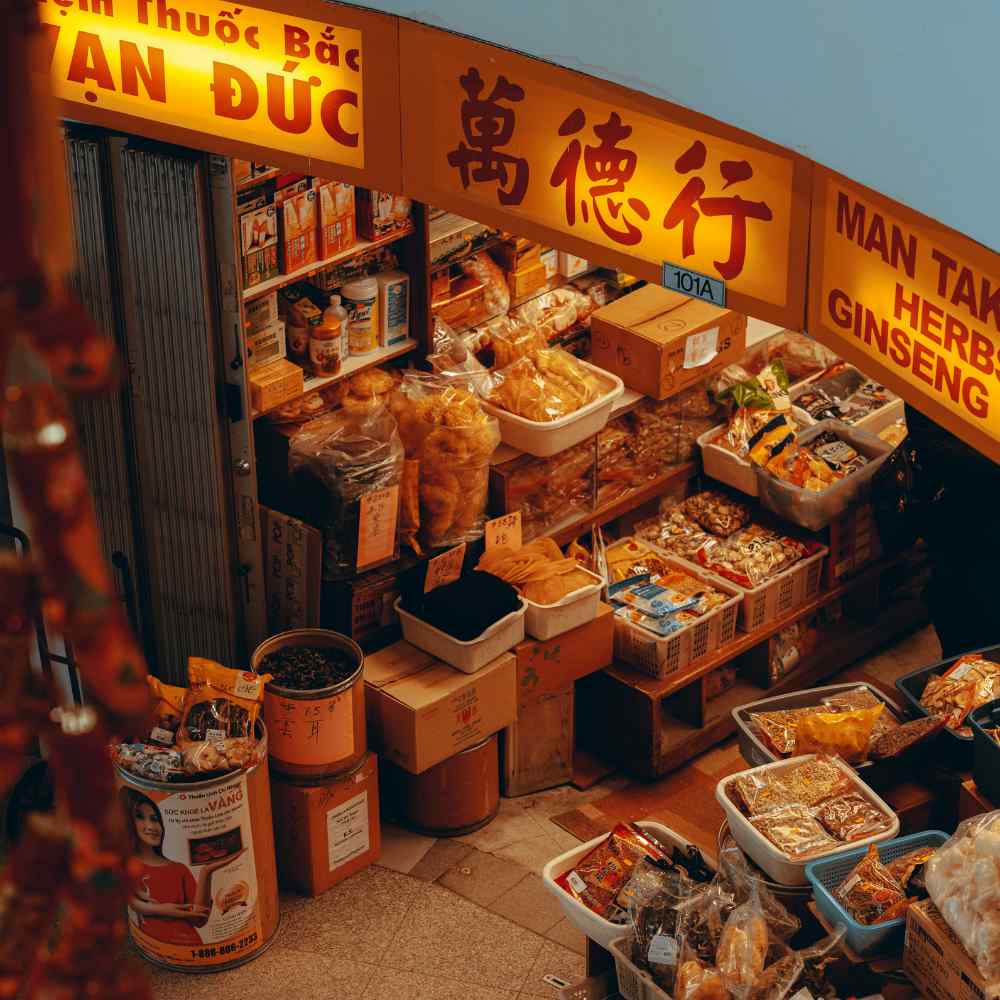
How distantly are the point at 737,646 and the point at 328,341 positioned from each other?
2278 millimetres

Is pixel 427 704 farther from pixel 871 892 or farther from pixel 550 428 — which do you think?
pixel 871 892

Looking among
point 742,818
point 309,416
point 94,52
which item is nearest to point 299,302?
point 309,416

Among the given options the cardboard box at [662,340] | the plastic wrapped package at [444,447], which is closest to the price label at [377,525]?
the plastic wrapped package at [444,447]

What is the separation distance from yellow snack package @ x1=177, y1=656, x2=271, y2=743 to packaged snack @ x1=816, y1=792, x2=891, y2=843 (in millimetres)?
1978

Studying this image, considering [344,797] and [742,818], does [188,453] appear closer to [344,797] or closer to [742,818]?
[344,797]

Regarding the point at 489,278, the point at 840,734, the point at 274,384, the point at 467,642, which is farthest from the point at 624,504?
the point at 840,734

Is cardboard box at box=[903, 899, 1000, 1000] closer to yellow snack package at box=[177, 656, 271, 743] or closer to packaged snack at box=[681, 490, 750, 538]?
yellow snack package at box=[177, 656, 271, 743]

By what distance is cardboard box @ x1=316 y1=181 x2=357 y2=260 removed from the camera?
5.88 m

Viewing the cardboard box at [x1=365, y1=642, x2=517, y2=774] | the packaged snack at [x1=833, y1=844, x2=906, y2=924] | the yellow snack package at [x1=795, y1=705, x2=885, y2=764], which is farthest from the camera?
the cardboard box at [x1=365, y1=642, x2=517, y2=774]

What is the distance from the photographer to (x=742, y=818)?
4.88m

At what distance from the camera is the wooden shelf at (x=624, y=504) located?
22.3ft

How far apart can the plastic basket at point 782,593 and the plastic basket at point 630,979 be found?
8.27ft

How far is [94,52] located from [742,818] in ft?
10.0

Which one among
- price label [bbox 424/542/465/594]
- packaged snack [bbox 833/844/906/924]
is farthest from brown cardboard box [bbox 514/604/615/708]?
packaged snack [bbox 833/844/906/924]
